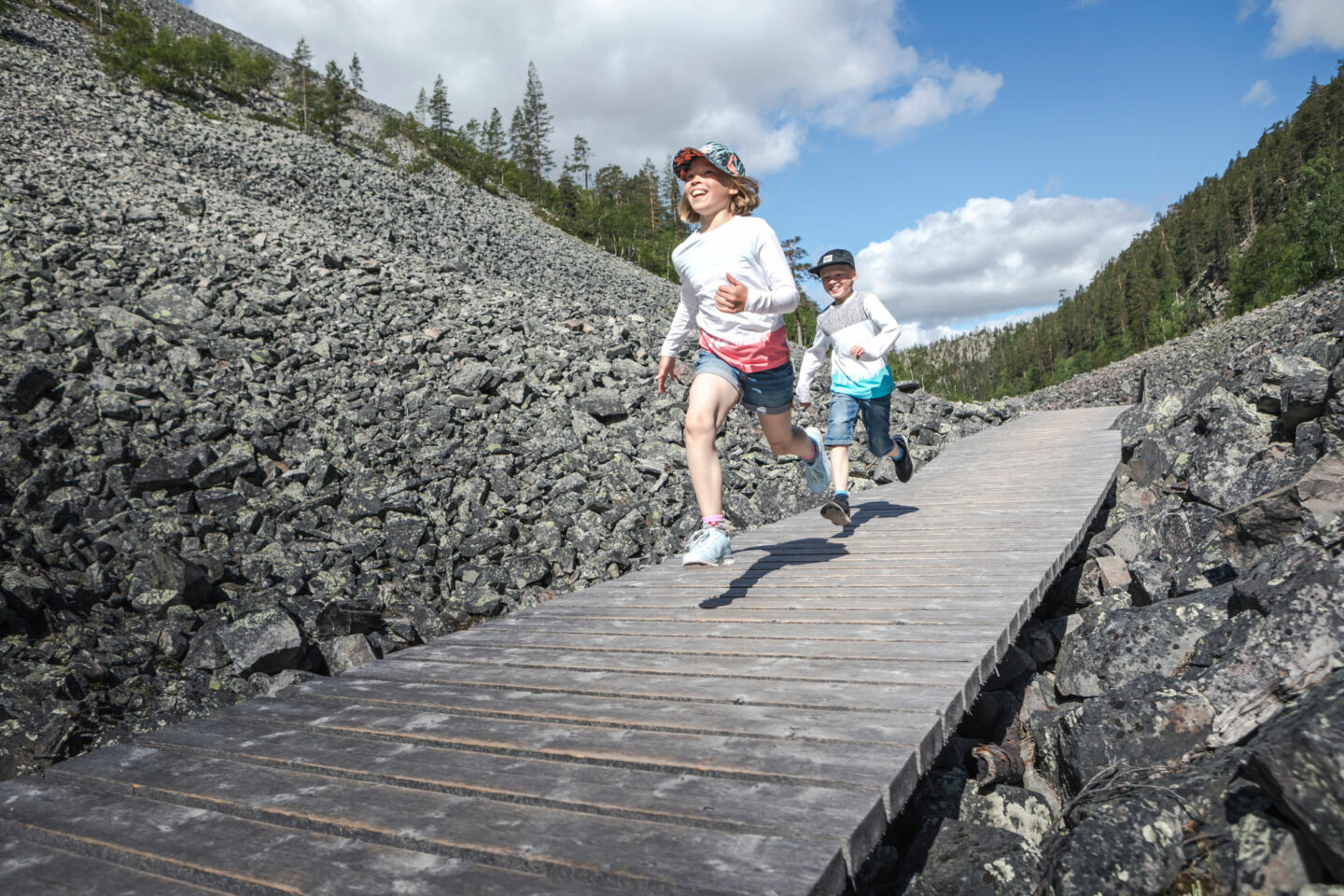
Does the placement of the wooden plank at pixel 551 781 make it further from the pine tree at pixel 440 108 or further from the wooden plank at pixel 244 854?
the pine tree at pixel 440 108

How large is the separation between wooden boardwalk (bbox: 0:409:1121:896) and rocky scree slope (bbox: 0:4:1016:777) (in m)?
1.61

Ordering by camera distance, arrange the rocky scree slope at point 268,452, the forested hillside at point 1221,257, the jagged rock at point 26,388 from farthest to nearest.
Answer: the forested hillside at point 1221,257 → the jagged rock at point 26,388 → the rocky scree slope at point 268,452

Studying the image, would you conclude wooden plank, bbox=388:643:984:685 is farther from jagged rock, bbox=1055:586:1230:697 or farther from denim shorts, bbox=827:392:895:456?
denim shorts, bbox=827:392:895:456

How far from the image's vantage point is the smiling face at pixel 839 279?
20.1ft

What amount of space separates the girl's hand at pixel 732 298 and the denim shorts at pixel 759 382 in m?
0.48

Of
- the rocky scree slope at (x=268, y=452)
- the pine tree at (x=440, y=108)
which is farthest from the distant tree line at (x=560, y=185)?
the rocky scree slope at (x=268, y=452)

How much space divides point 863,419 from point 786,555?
54.6 inches

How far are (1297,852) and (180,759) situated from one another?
321 cm

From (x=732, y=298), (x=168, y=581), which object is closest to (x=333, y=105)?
(x=168, y=581)

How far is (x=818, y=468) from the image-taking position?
5734 millimetres

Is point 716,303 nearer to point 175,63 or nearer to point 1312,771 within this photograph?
point 1312,771

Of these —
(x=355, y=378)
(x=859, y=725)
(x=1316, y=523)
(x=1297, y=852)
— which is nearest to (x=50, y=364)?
(x=355, y=378)

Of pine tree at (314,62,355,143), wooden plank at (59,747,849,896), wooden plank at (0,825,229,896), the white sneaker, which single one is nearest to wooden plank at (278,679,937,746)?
wooden plank at (59,747,849,896)

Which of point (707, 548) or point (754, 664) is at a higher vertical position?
point (707, 548)
